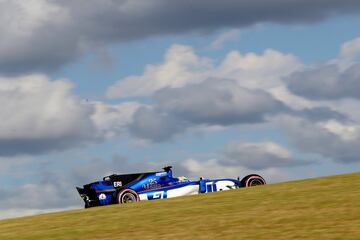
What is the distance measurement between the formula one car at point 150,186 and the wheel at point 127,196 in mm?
918

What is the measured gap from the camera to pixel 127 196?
29.4m

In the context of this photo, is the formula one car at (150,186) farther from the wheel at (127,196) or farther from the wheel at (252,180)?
the wheel at (127,196)

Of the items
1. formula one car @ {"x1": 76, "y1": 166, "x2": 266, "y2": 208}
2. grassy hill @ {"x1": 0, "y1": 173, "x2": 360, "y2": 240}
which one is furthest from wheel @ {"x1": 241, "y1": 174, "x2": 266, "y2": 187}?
grassy hill @ {"x1": 0, "y1": 173, "x2": 360, "y2": 240}

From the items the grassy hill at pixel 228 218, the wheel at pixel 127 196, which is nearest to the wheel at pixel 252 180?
the wheel at pixel 127 196

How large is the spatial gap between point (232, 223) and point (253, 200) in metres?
4.06

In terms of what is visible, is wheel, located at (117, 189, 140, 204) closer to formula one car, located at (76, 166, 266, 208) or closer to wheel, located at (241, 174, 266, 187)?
formula one car, located at (76, 166, 266, 208)

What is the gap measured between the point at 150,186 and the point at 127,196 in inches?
78.6

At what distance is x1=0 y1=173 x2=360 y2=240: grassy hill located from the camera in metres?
15.1

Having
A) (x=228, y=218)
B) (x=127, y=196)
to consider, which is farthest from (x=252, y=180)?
(x=228, y=218)

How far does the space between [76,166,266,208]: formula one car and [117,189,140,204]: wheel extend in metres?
0.92

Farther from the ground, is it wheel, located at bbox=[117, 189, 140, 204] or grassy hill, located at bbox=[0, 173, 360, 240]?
wheel, located at bbox=[117, 189, 140, 204]

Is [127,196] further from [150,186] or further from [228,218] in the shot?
[228,218]

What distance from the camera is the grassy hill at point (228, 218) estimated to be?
49.5ft

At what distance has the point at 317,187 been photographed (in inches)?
875
